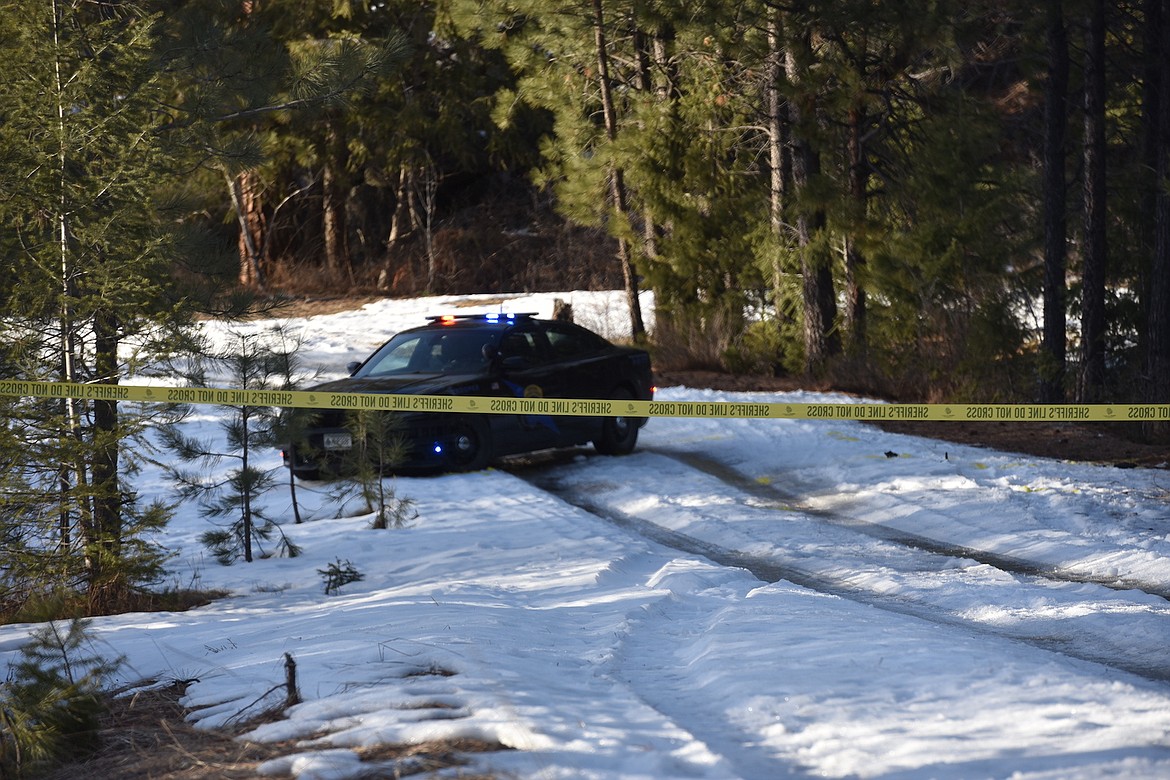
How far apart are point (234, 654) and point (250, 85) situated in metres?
4.43

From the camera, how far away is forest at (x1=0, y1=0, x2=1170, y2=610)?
7633mm

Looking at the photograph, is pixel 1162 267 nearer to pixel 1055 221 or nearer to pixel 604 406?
pixel 1055 221

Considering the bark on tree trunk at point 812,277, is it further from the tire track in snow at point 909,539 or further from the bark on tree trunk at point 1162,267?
Result: the tire track in snow at point 909,539

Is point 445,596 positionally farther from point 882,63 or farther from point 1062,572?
point 882,63

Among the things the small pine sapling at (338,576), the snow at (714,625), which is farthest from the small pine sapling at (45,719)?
the small pine sapling at (338,576)

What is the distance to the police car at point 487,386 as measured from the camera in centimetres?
1188

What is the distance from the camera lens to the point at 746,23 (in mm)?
20734

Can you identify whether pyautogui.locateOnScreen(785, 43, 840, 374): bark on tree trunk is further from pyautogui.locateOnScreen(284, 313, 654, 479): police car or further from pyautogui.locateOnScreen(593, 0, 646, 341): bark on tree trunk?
pyautogui.locateOnScreen(284, 313, 654, 479): police car

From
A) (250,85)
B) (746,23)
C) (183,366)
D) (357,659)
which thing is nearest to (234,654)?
(357,659)

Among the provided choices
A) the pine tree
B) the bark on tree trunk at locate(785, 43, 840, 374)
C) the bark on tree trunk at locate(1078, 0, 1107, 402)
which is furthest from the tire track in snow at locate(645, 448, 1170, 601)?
the bark on tree trunk at locate(785, 43, 840, 374)

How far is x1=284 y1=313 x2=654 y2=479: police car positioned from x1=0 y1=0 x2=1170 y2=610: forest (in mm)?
1858

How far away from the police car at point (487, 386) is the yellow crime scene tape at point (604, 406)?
23cm

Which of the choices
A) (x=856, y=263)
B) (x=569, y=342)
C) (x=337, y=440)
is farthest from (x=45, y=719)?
(x=856, y=263)

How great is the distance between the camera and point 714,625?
6445mm
